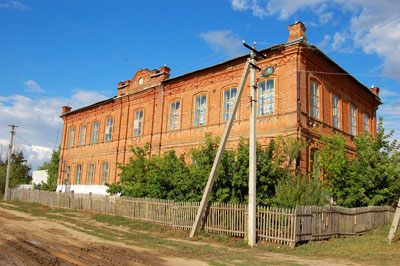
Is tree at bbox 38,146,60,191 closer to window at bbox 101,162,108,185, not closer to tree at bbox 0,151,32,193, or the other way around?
tree at bbox 0,151,32,193

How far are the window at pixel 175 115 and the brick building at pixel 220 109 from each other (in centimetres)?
7

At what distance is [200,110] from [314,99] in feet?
22.4

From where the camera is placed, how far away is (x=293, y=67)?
1648cm

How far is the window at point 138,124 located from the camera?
981 inches

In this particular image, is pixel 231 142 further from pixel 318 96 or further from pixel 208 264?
pixel 208 264

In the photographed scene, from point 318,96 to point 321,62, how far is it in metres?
1.87

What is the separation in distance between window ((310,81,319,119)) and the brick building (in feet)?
0.18

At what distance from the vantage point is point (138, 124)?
2519cm

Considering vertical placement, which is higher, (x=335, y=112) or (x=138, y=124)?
(x=335, y=112)

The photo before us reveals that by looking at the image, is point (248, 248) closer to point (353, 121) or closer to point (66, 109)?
point (353, 121)

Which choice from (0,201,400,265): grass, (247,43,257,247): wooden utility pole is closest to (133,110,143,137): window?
(0,201,400,265): grass

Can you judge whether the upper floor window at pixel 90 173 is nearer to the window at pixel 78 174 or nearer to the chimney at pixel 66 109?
the window at pixel 78 174

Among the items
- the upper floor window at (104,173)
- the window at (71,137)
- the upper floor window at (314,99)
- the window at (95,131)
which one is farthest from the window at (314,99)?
the window at (71,137)

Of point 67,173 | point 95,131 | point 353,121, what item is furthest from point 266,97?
point 67,173
